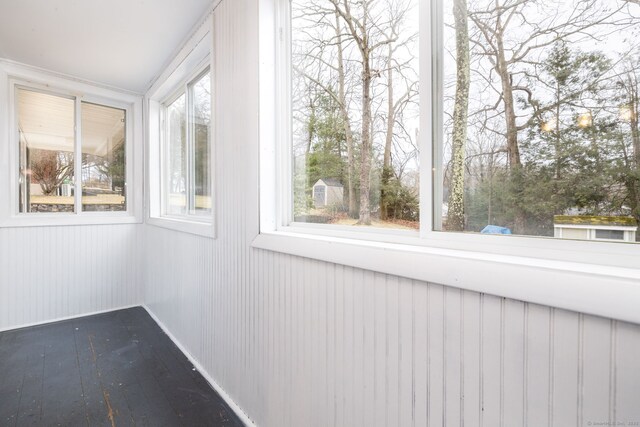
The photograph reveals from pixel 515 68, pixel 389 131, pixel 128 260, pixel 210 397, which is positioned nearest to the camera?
pixel 515 68

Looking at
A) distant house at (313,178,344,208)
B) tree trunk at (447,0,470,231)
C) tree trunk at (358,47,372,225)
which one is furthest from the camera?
distant house at (313,178,344,208)

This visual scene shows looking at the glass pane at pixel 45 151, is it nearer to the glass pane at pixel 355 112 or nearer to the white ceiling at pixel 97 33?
the white ceiling at pixel 97 33

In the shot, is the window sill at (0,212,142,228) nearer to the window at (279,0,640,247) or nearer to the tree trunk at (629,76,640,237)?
the window at (279,0,640,247)

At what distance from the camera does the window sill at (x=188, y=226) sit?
6.66ft

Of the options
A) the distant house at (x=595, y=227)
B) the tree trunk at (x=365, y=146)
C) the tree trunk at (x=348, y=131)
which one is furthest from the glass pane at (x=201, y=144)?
the distant house at (x=595, y=227)

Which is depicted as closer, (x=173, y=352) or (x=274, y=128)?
(x=274, y=128)

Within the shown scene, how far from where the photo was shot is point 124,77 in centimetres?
307

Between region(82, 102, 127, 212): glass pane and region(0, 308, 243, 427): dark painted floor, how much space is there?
1315mm

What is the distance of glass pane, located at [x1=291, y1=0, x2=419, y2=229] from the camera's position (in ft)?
3.57

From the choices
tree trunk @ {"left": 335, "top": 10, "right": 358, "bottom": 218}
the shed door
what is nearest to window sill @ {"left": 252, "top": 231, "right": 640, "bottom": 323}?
tree trunk @ {"left": 335, "top": 10, "right": 358, "bottom": 218}

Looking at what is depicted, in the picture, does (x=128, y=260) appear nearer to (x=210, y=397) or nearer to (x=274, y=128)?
(x=210, y=397)

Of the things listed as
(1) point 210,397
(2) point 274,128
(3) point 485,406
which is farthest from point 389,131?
(1) point 210,397

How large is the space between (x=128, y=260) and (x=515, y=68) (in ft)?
12.7

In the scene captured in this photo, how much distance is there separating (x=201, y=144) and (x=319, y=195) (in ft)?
5.01
